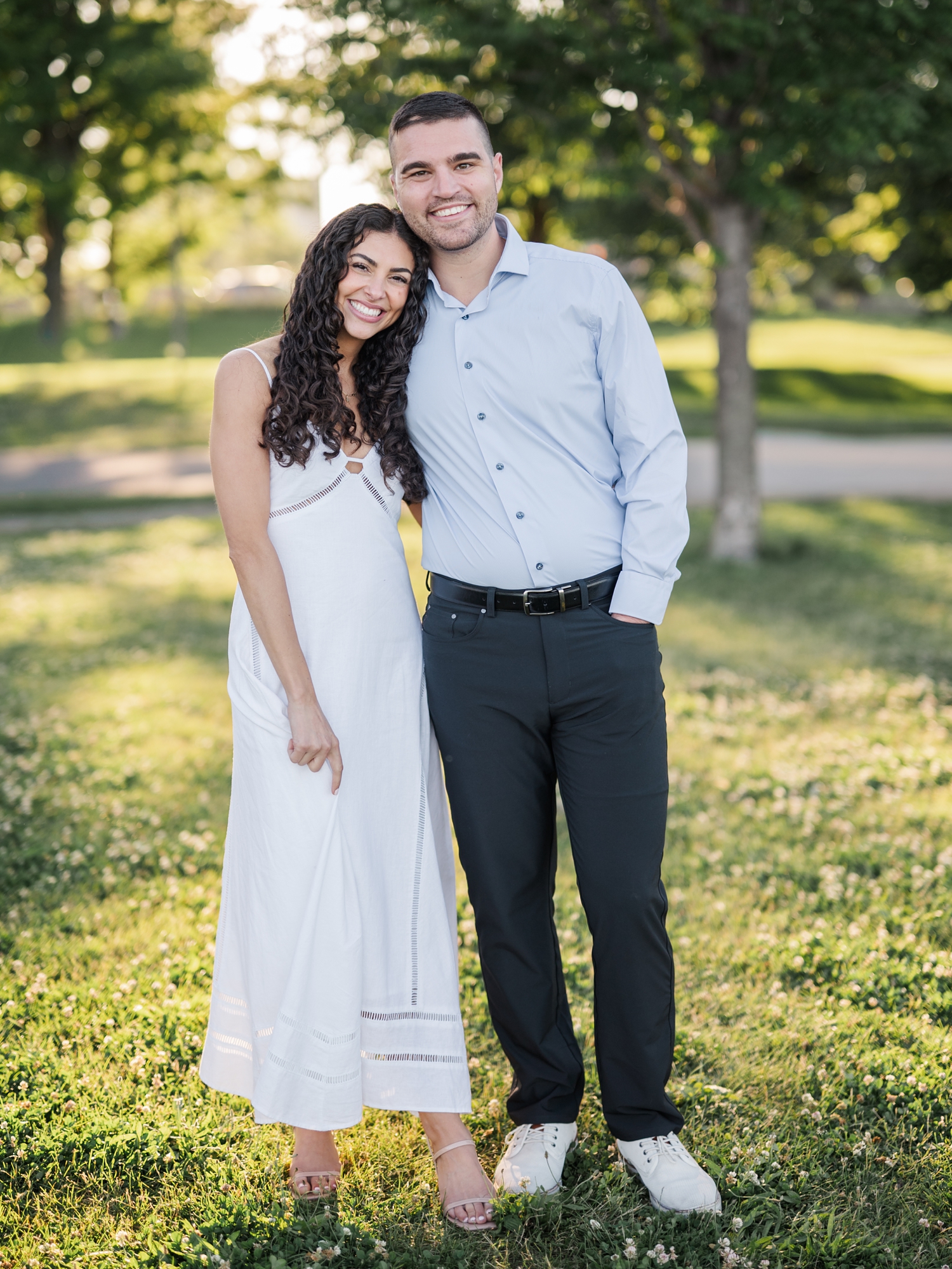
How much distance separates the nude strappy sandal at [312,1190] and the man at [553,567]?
1.41 feet

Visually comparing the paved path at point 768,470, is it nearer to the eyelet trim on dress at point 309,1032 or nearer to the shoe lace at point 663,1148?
the shoe lace at point 663,1148

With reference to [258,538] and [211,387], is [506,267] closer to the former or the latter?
[258,538]

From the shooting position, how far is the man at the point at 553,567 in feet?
9.02

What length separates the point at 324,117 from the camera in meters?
10.2

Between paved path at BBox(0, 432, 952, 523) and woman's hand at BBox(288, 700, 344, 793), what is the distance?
13263 mm

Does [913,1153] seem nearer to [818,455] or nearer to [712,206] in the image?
[712,206]

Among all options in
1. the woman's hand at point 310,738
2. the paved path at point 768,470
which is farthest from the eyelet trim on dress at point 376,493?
the paved path at point 768,470

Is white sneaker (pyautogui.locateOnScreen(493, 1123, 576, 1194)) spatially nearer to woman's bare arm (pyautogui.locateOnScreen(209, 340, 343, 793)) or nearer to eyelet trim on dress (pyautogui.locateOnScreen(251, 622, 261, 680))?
woman's bare arm (pyautogui.locateOnScreen(209, 340, 343, 793))

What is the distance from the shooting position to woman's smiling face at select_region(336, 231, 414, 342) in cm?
272

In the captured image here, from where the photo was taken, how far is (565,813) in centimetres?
286

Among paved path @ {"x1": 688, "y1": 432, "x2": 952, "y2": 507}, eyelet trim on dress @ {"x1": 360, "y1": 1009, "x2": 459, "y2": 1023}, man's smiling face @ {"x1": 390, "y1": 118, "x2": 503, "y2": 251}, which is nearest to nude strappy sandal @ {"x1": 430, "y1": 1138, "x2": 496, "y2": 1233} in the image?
eyelet trim on dress @ {"x1": 360, "y1": 1009, "x2": 459, "y2": 1023}

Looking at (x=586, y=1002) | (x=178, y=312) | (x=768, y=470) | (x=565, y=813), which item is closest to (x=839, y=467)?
(x=768, y=470)

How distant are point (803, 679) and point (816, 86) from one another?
4808mm

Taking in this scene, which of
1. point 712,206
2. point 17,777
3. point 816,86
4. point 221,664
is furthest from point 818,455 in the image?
point 17,777
